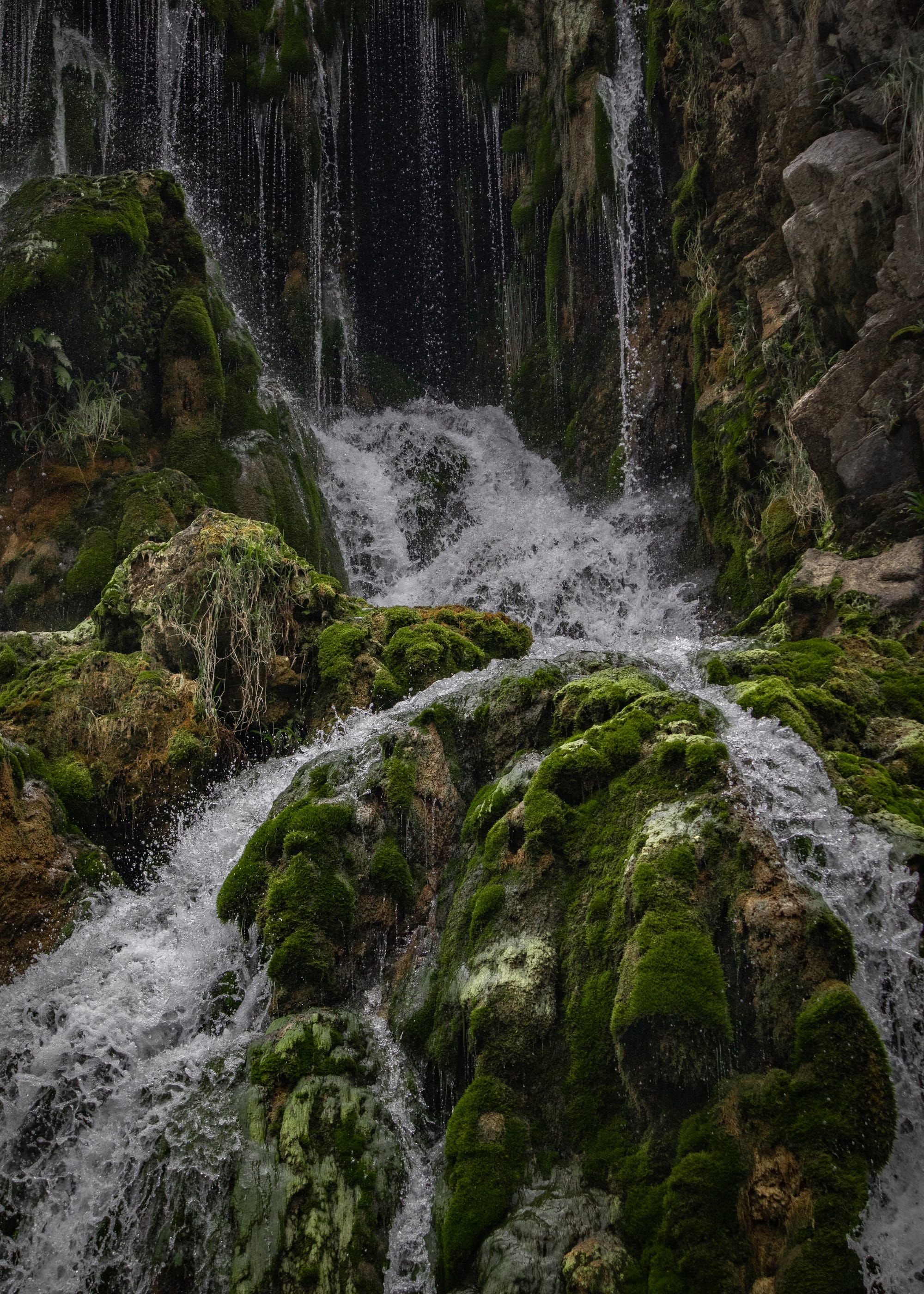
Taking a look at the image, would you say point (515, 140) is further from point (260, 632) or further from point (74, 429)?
point (260, 632)

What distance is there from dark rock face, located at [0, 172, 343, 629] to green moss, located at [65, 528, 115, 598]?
17mm

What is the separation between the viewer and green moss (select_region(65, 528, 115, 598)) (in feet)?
37.2

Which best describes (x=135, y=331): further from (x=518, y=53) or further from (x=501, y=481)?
(x=518, y=53)

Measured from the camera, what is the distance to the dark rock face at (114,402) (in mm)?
11742

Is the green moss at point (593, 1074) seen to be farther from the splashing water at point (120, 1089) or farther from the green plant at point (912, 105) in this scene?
the green plant at point (912, 105)

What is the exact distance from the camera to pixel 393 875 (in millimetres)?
5863

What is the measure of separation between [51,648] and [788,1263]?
8.70m

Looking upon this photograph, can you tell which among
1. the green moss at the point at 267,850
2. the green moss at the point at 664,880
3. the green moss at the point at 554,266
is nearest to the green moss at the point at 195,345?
the green moss at the point at 554,266

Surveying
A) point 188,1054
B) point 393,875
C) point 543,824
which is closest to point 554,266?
point 393,875

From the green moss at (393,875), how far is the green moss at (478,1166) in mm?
1525

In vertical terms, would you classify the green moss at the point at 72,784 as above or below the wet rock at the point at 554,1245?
above

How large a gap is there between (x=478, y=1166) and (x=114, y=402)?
37.1ft

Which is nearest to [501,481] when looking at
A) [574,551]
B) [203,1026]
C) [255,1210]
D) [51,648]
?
[574,551]

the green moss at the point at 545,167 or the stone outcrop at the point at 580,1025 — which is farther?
the green moss at the point at 545,167
